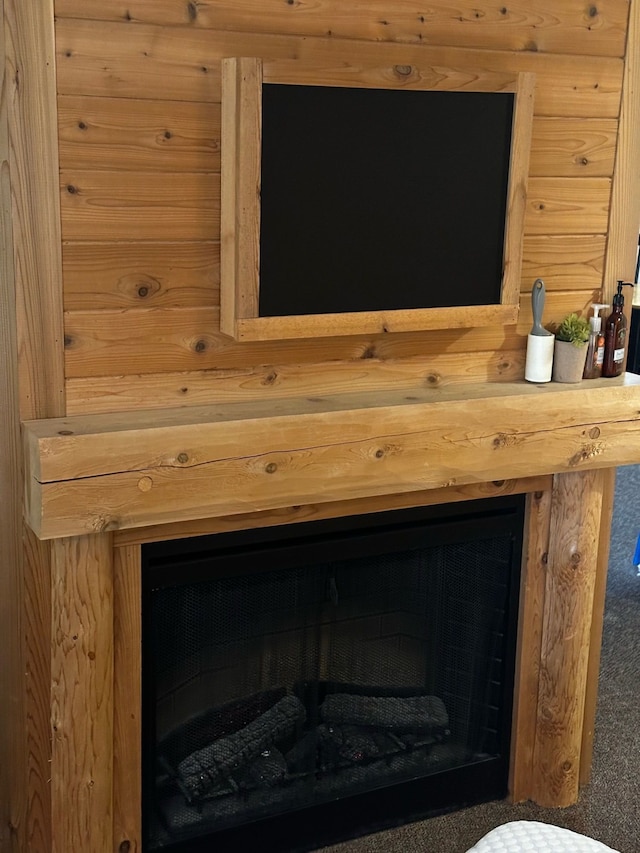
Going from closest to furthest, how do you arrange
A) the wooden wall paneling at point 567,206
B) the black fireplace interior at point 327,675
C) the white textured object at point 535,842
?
the white textured object at point 535,842, the black fireplace interior at point 327,675, the wooden wall paneling at point 567,206

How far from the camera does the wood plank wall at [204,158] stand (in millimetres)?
1979

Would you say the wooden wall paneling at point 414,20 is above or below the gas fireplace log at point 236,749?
above

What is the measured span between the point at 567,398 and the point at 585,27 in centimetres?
77

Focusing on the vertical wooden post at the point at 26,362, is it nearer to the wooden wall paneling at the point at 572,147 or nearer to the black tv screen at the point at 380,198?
the black tv screen at the point at 380,198

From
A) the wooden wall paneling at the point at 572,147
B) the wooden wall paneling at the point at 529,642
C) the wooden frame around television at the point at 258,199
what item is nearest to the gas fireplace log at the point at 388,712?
the wooden wall paneling at the point at 529,642

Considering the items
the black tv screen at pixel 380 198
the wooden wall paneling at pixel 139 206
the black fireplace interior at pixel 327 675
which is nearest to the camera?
the wooden wall paneling at pixel 139 206

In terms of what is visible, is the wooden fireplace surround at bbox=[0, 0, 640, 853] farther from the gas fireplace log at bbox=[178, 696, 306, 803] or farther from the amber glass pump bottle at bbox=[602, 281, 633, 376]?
the gas fireplace log at bbox=[178, 696, 306, 803]

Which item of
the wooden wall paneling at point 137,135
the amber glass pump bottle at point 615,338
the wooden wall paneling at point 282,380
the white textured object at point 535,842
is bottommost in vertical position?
the white textured object at point 535,842

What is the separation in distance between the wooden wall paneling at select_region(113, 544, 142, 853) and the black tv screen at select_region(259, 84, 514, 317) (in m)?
0.57

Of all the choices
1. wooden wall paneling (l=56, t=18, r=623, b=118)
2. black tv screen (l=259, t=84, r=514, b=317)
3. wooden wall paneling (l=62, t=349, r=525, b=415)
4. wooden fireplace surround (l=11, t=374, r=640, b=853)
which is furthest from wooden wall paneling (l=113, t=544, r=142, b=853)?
wooden wall paneling (l=56, t=18, r=623, b=118)

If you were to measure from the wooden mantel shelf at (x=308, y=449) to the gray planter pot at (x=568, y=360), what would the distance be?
3 cm

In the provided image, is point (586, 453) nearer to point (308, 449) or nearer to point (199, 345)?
point (308, 449)

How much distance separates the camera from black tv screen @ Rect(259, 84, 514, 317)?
2094 mm

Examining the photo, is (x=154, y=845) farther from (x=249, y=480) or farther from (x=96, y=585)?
(x=249, y=480)
